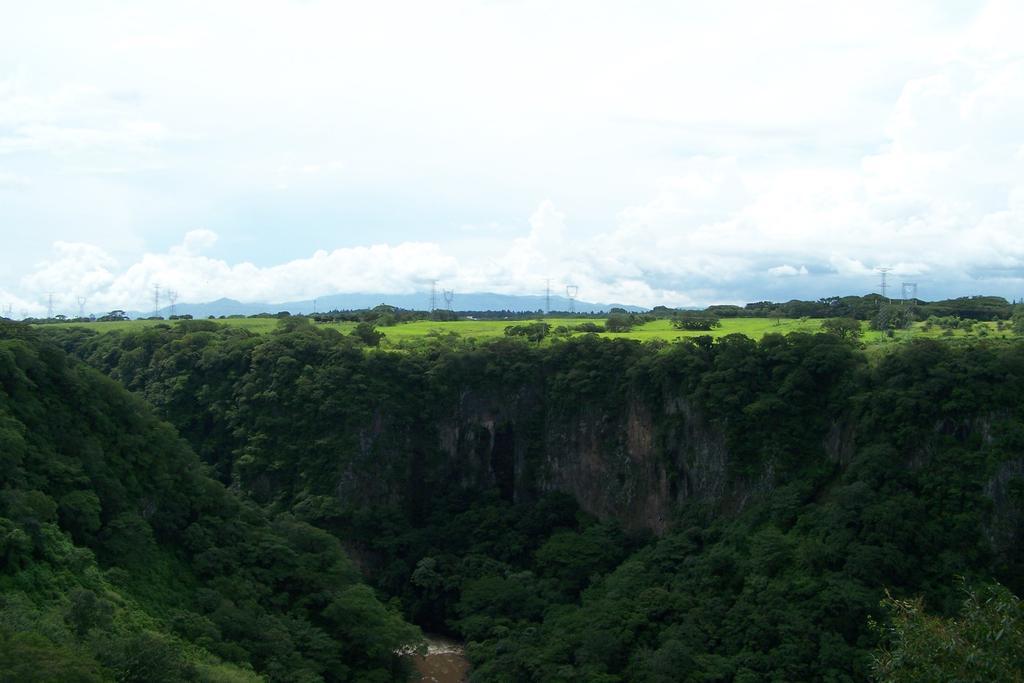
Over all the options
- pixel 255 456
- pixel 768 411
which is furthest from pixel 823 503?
pixel 255 456

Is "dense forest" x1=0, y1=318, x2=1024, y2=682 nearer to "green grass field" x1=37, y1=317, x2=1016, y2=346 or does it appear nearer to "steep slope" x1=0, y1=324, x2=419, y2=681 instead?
"steep slope" x1=0, y1=324, x2=419, y2=681

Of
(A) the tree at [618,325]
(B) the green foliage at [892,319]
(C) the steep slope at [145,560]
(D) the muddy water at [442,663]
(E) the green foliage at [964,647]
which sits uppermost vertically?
(B) the green foliage at [892,319]

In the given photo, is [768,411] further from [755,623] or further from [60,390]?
[60,390]

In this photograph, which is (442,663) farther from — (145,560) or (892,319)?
(892,319)

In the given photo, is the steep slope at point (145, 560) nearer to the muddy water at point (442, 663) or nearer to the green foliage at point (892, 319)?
the muddy water at point (442, 663)

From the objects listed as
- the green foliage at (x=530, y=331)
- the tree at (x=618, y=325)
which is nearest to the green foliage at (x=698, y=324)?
the tree at (x=618, y=325)

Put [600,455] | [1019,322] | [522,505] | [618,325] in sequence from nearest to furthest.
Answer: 1. [1019,322]
2. [600,455]
3. [522,505]
4. [618,325]

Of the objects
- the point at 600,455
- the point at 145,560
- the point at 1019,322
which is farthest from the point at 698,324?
the point at 145,560
